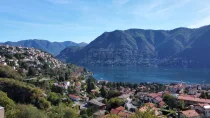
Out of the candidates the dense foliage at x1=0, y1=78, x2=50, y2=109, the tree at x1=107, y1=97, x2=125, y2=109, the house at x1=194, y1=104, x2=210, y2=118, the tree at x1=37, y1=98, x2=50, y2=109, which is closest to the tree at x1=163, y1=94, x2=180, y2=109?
the house at x1=194, y1=104, x2=210, y2=118

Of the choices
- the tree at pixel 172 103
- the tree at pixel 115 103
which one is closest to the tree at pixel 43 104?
the tree at pixel 115 103

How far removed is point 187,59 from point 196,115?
177m

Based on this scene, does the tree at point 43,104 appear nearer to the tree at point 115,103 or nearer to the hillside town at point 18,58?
the tree at point 115,103

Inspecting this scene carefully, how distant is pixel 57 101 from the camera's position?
32.8 m

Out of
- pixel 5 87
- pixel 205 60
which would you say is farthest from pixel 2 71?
pixel 205 60

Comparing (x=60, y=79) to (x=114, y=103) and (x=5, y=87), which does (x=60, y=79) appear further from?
(x=114, y=103)

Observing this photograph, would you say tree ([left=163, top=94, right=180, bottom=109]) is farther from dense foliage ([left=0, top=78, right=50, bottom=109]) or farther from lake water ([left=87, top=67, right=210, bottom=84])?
lake water ([left=87, top=67, right=210, bottom=84])

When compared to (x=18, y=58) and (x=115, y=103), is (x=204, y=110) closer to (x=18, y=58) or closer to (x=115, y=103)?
(x=115, y=103)

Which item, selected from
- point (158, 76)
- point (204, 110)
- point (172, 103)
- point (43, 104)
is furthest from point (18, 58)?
point (158, 76)

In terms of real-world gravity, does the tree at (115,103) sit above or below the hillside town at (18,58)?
below

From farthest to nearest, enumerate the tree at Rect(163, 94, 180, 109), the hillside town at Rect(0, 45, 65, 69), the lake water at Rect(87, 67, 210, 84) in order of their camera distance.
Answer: the lake water at Rect(87, 67, 210, 84) → the hillside town at Rect(0, 45, 65, 69) → the tree at Rect(163, 94, 180, 109)

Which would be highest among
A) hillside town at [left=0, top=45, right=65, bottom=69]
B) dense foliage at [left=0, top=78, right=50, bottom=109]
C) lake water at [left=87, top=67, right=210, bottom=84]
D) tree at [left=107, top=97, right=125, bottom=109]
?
hillside town at [left=0, top=45, right=65, bottom=69]

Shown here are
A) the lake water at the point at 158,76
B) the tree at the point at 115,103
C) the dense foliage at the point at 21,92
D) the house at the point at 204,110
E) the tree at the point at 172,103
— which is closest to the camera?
the house at the point at 204,110

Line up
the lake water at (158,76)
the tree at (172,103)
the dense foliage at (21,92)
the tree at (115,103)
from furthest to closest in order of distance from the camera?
the lake water at (158,76) → the tree at (115,103) → the dense foliage at (21,92) → the tree at (172,103)
